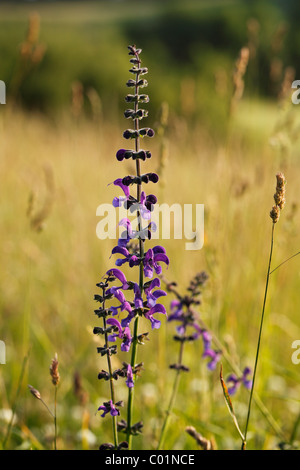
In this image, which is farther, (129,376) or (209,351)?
(209,351)

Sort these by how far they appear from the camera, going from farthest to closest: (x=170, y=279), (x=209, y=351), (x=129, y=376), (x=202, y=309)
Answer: (x=170, y=279), (x=202, y=309), (x=209, y=351), (x=129, y=376)

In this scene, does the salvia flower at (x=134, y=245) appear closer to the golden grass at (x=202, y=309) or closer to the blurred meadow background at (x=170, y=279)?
the blurred meadow background at (x=170, y=279)

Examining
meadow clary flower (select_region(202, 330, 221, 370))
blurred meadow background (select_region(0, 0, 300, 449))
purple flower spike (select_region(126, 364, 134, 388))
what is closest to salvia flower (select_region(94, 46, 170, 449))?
purple flower spike (select_region(126, 364, 134, 388))

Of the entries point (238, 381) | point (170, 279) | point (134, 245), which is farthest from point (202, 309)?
point (134, 245)

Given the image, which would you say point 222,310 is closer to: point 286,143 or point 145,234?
point 286,143

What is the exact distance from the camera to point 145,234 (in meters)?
1.33

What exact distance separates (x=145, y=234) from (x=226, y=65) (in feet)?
77.0

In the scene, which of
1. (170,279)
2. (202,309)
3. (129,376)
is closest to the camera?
(129,376)

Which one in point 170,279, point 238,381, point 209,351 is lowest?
point 238,381

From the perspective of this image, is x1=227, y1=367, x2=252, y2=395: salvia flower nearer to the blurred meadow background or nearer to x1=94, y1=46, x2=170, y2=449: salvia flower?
the blurred meadow background

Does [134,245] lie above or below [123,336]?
above

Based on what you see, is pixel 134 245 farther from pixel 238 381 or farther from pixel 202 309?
pixel 202 309

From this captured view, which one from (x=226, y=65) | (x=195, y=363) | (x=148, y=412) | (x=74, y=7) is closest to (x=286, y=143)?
(x=195, y=363)

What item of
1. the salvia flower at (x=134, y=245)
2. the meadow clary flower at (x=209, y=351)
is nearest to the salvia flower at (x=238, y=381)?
the meadow clary flower at (x=209, y=351)
